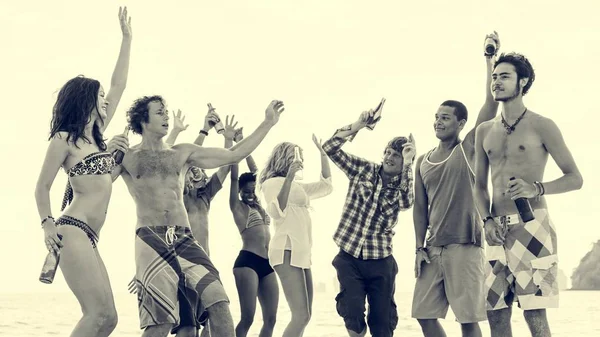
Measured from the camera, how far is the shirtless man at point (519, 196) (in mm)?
7133

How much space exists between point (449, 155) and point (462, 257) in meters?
0.97

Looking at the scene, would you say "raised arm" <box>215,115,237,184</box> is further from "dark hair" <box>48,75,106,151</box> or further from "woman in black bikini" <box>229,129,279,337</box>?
"dark hair" <box>48,75,106,151</box>

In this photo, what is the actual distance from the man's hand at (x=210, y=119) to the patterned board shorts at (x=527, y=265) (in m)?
3.68

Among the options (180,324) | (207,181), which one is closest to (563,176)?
(180,324)

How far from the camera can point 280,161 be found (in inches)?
389

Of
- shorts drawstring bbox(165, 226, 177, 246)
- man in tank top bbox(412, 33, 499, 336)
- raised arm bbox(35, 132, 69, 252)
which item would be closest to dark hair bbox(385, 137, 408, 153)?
man in tank top bbox(412, 33, 499, 336)

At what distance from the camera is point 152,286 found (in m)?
7.87

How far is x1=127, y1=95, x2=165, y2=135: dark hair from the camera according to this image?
8312 millimetres

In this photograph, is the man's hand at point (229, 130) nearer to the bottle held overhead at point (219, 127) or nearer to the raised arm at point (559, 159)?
the bottle held overhead at point (219, 127)

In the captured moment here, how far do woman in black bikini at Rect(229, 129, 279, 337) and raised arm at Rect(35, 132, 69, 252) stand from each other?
3349 millimetres

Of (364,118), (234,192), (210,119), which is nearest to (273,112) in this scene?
(364,118)

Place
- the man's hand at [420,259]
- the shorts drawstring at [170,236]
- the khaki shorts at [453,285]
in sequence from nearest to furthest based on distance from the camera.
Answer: the shorts drawstring at [170,236]
the khaki shorts at [453,285]
the man's hand at [420,259]

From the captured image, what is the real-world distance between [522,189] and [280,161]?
3.42 m

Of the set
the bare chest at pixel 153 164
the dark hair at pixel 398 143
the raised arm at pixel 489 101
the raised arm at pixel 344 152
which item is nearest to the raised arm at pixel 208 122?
the raised arm at pixel 344 152
